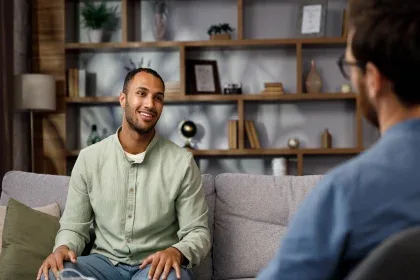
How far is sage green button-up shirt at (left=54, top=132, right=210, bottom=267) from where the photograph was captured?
253cm

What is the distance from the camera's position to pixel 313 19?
17.0 ft

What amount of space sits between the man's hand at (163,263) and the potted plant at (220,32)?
118 inches

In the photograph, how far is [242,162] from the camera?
5324 mm

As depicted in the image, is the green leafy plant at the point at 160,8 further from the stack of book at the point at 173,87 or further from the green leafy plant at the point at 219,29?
the stack of book at the point at 173,87

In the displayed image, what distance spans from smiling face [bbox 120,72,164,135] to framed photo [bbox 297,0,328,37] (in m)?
2.69

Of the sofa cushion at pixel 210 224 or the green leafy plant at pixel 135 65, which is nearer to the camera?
the sofa cushion at pixel 210 224

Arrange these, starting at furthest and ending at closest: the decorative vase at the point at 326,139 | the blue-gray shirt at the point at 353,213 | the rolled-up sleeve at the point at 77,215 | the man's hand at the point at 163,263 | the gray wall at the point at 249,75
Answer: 1. the gray wall at the point at 249,75
2. the decorative vase at the point at 326,139
3. the rolled-up sleeve at the point at 77,215
4. the man's hand at the point at 163,263
5. the blue-gray shirt at the point at 353,213

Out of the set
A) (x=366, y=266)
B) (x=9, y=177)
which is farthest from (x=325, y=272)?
(x=9, y=177)

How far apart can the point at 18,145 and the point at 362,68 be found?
173 inches

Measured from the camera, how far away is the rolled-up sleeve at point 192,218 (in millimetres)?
2410

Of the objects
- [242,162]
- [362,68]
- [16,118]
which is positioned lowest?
[242,162]

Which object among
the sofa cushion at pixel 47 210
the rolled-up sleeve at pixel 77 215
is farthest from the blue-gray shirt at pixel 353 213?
the sofa cushion at pixel 47 210

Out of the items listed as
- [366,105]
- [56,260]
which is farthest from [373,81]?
[56,260]

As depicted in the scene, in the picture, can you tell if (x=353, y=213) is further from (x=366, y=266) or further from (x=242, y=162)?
(x=242, y=162)
